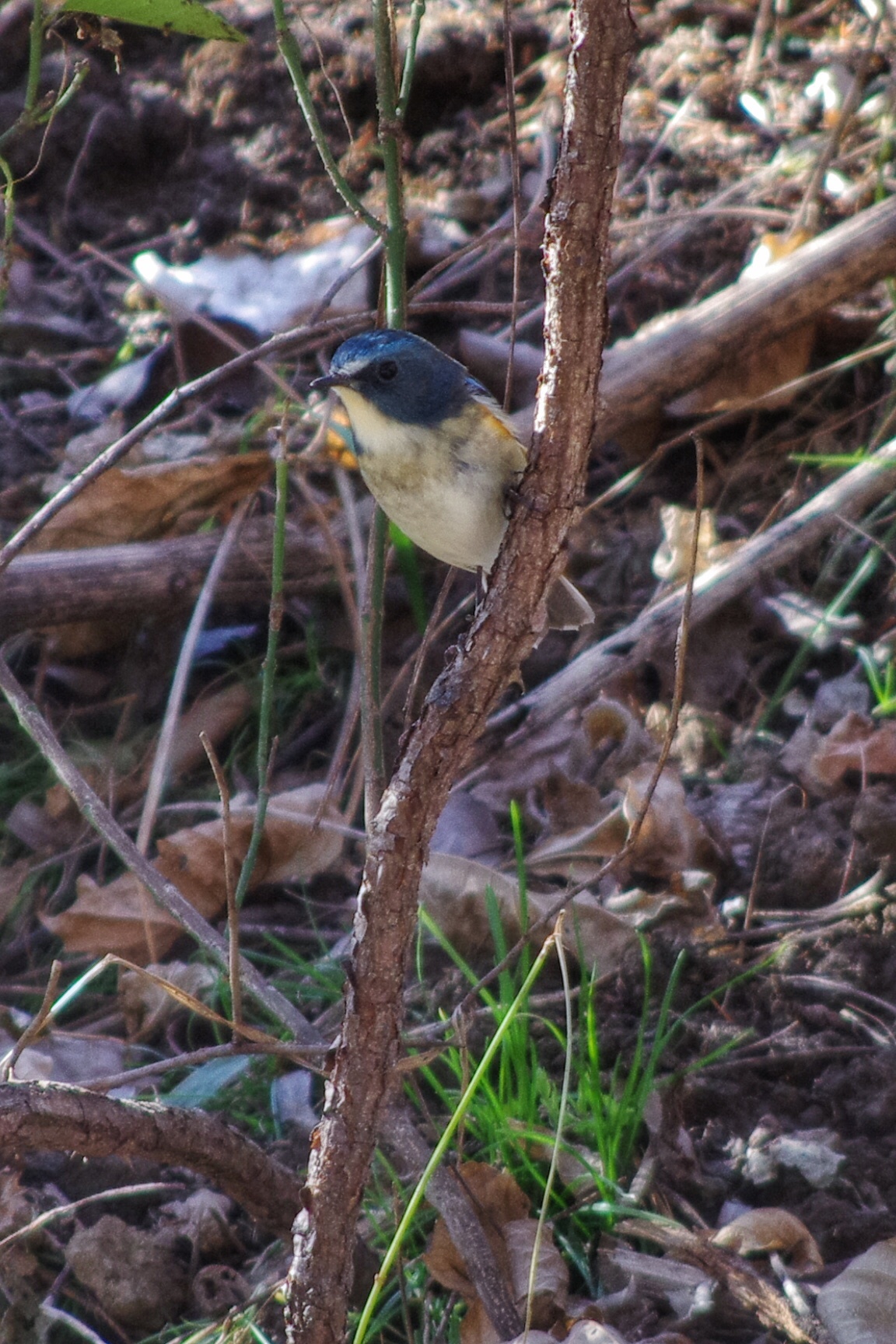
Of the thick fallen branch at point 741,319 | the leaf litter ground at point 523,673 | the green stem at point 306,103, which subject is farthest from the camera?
the thick fallen branch at point 741,319

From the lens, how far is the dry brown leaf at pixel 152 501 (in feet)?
15.4

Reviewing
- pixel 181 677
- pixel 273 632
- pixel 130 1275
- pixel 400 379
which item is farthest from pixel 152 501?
pixel 130 1275

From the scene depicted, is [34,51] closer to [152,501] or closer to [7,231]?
[7,231]

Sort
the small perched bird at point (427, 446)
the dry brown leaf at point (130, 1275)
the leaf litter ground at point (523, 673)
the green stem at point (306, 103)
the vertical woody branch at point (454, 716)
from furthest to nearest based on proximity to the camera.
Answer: the small perched bird at point (427, 446) < the leaf litter ground at point (523, 673) < the dry brown leaf at point (130, 1275) < the green stem at point (306, 103) < the vertical woody branch at point (454, 716)

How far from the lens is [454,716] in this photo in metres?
2.25

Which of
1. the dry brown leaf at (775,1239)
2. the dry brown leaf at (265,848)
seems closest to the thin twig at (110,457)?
the dry brown leaf at (265,848)

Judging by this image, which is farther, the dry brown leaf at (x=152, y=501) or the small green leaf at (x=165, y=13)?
the dry brown leaf at (x=152, y=501)

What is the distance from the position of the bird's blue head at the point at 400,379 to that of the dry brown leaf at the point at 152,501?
142 cm

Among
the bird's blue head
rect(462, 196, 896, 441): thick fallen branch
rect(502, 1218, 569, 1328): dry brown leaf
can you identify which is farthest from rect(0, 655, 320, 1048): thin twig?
rect(462, 196, 896, 441): thick fallen branch

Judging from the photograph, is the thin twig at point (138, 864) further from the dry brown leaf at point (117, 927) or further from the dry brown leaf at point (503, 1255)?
the dry brown leaf at point (117, 927)

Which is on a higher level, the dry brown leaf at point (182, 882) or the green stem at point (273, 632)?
the green stem at point (273, 632)

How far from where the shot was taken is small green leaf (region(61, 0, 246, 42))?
7.37 feet

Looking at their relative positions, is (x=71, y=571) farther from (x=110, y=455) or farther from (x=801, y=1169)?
(x=801, y=1169)

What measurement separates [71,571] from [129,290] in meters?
2.52
